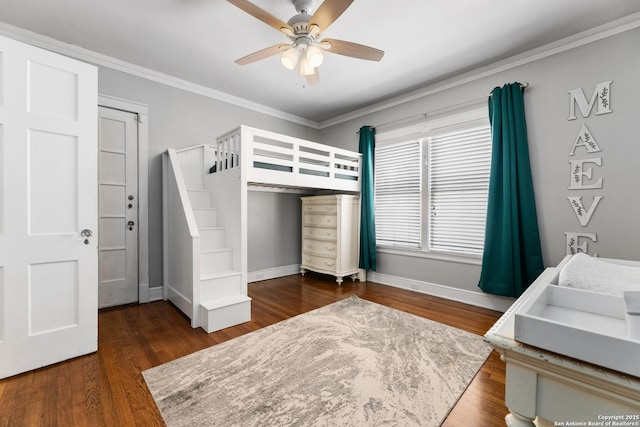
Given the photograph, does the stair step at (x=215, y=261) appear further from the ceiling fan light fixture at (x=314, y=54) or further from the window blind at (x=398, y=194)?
the window blind at (x=398, y=194)

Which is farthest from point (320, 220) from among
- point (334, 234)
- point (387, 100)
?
point (387, 100)

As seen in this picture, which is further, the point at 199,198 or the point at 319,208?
the point at 319,208

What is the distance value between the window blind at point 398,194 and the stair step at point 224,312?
2.16 meters

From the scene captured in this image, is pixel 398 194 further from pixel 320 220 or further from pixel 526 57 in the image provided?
pixel 526 57

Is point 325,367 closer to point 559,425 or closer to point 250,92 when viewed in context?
point 559,425

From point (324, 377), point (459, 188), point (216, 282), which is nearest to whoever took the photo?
point (324, 377)

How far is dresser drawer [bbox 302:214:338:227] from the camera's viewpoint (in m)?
3.84

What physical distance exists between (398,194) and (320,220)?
1.17 m

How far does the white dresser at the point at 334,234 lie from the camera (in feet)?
12.4

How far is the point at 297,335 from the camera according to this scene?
2.26m

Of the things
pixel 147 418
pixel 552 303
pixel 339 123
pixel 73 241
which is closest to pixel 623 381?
pixel 552 303

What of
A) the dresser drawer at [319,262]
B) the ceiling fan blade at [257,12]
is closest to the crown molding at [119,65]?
the ceiling fan blade at [257,12]

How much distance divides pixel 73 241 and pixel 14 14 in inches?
78.0

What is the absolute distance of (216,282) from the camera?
2.50 m
